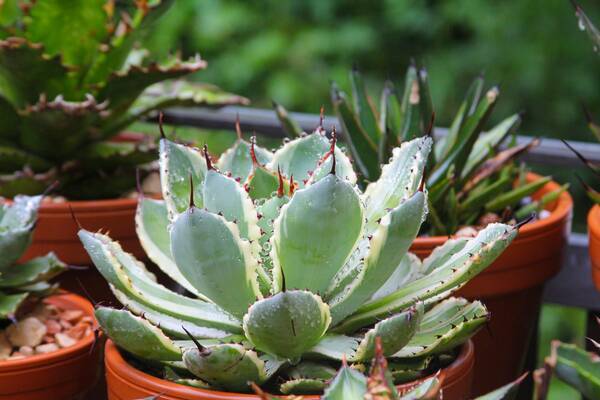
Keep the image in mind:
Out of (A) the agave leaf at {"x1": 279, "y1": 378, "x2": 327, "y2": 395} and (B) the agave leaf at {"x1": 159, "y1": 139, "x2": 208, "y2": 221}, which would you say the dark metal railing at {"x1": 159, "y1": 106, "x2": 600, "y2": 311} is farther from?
(A) the agave leaf at {"x1": 279, "y1": 378, "x2": 327, "y2": 395}

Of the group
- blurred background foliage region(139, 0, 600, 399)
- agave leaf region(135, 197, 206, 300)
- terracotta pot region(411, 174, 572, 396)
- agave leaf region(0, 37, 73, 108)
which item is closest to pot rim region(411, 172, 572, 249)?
terracotta pot region(411, 174, 572, 396)

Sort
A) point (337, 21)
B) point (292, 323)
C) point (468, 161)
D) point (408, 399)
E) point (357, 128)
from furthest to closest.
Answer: point (337, 21)
point (468, 161)
point (357, 128)
point (292, 323)
point (408, 399)

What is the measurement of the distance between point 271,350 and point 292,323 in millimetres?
63

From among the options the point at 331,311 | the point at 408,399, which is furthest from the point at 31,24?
the point at 408,399

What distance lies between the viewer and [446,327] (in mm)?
995

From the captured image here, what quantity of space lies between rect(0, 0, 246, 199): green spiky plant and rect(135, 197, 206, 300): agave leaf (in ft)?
1.29

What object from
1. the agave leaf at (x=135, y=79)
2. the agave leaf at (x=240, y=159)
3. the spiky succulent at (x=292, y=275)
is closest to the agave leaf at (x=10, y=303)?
the spiky succulent at (x=292, y=275)

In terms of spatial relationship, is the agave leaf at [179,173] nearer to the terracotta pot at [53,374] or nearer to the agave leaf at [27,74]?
the terracotta pot at [53,374]

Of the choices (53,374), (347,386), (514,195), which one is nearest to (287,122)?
→ (514,195)

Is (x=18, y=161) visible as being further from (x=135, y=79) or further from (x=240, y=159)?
(x=240, y=159)

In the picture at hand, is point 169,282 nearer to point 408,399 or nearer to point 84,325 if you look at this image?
point 84,325

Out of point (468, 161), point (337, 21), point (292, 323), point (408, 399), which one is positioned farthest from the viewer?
point (337, 21)

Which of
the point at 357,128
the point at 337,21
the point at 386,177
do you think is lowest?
the point at 337,21

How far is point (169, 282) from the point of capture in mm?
1472
